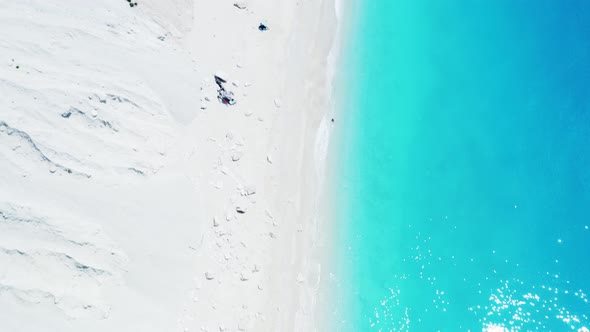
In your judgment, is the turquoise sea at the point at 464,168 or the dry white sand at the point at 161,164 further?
the turquoise sea at the point at 464,168

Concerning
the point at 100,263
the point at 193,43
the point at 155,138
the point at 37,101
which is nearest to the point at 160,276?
the point at 100,263

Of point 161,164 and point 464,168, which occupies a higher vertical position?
point 464,168

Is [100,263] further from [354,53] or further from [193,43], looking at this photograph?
[354,53]

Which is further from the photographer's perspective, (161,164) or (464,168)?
(464,168)

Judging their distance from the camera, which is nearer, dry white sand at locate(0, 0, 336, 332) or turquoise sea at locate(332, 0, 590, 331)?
dry white sand at locate(0, 0, 336, 332)
